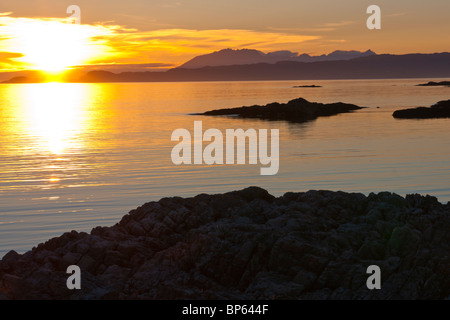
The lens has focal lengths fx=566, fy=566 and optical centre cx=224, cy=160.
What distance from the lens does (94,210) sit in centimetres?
2317

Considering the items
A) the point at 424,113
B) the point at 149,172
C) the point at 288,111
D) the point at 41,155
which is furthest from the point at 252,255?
the point at 288,111

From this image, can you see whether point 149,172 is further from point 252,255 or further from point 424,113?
point 424,113

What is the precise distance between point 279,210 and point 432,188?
535 inches

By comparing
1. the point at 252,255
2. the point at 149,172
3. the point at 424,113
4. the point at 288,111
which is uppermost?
the point at 288,111

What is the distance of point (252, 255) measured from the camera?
13.2 meters

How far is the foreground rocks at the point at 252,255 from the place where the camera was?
12.2 m

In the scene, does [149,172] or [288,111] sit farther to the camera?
[288,111]

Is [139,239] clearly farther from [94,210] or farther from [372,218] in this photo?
[94,210]

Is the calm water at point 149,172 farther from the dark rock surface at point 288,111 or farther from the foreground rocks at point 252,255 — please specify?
the dark rock surface at point 288,111

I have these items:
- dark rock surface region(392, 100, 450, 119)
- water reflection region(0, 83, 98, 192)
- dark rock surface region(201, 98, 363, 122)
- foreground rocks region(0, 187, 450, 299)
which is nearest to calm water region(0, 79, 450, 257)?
water reflection region(0, 83, 98, 192)

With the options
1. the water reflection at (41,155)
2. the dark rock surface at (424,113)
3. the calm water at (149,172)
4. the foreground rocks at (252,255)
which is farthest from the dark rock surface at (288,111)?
the foreground rocks at (252,255)

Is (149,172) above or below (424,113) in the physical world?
below

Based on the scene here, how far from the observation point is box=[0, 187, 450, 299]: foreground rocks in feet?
40.0
